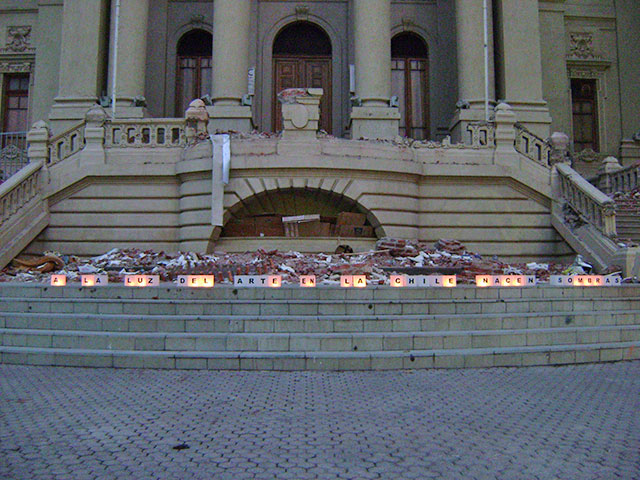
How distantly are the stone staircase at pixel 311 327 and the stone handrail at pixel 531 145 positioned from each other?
7871 mm

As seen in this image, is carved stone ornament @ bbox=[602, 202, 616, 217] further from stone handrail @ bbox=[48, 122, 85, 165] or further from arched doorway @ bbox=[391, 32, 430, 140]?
stone handrail @ bbox=[48, 122, 85, 165]

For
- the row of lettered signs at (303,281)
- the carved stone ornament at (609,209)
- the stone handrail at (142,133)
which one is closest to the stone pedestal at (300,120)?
the stone handrail at (142,133)

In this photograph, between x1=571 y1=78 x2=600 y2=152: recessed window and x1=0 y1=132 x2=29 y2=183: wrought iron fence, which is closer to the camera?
x1=0 y1=132 x2=29 y2=183: wrought iron fence

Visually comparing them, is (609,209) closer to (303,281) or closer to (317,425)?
(303,281)

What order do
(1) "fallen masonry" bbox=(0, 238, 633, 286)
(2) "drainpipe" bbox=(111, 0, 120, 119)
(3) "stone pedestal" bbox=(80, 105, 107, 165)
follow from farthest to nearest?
(2) "drainpipe" bbox=(111, 0, 120, 119) < (3) "stone pedestal" bbox=(80, 105, 107, 165) < (1) "fallen masonry" bbox=(0, 238, 633, 286)

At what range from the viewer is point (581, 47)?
27.3 metres

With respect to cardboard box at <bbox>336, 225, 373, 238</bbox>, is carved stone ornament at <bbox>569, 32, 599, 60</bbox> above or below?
above

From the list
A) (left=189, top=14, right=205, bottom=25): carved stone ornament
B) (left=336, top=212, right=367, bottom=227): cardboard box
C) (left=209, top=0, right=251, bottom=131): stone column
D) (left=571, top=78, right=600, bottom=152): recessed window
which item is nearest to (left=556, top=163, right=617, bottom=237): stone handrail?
(left=336, top=212, right=367, bottom=227): cardboard box

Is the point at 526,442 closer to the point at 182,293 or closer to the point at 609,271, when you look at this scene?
the point at 182,293

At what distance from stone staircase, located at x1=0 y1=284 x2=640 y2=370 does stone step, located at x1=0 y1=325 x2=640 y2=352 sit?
2 centimetres

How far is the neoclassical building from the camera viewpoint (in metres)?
15.4

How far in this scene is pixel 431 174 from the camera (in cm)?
1630

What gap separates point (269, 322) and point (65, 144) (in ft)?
38.3

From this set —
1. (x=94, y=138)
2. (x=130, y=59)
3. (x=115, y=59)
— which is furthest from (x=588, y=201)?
(x=130, y=59)
